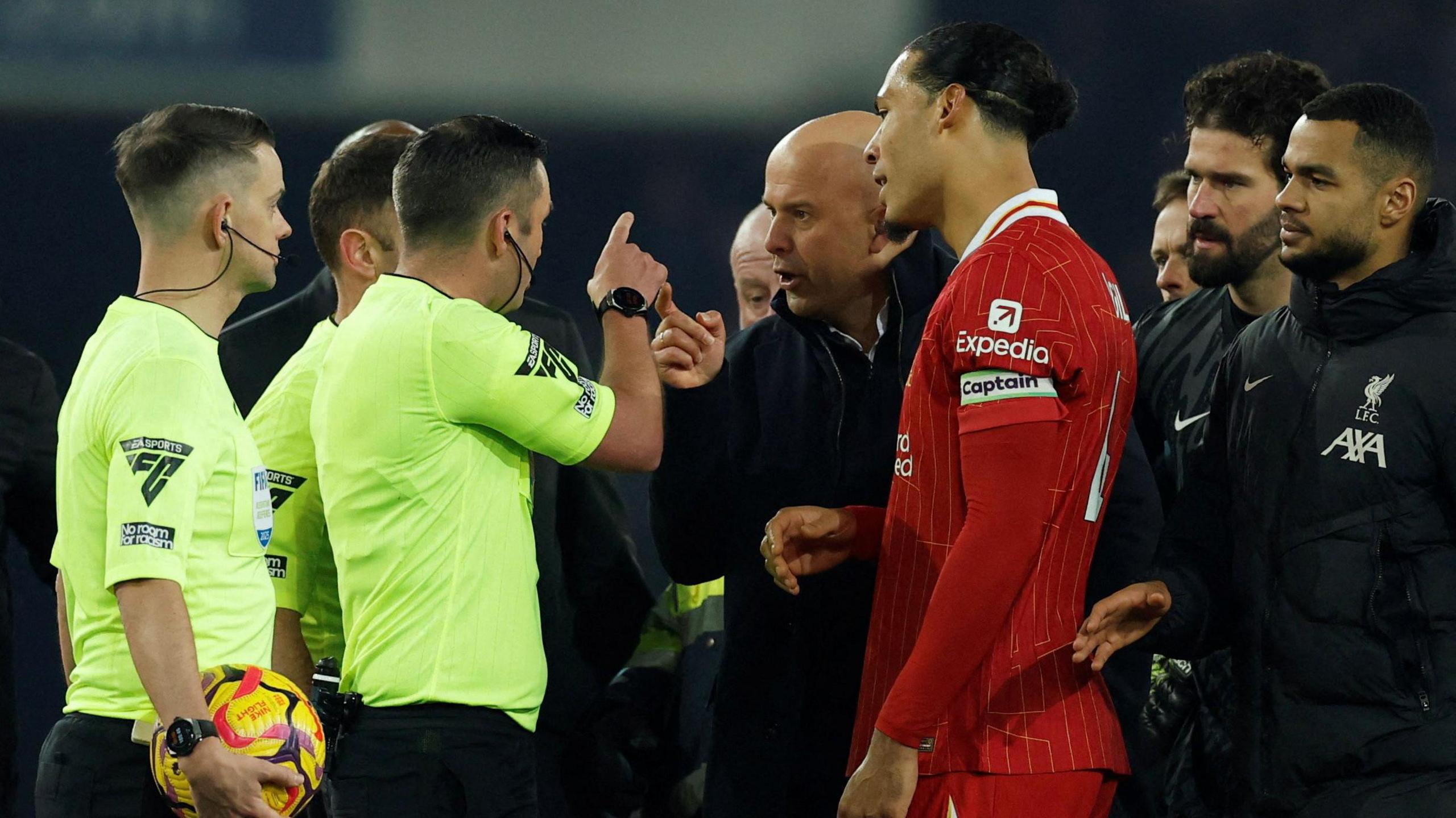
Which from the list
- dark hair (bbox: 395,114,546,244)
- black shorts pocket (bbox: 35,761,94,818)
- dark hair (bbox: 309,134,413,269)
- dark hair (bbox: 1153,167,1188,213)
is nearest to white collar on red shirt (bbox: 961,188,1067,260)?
dark hair (bbox: 395,114,546,244)

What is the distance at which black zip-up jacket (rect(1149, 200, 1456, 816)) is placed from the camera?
2.10 metres

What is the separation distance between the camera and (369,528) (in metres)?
2.31

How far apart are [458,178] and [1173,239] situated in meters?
2.21

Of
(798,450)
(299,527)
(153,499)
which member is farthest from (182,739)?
(798,450)

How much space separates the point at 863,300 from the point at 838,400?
0.19m

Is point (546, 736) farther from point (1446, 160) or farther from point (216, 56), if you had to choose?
point (1446, 160)

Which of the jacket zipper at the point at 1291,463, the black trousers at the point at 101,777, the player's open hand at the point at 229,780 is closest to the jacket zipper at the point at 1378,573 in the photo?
the jacket zipper at the point at 1291,463

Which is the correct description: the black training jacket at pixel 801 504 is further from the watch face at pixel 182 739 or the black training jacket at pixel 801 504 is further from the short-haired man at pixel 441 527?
the watch face at pixel 182 739

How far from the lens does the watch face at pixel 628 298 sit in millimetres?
2512

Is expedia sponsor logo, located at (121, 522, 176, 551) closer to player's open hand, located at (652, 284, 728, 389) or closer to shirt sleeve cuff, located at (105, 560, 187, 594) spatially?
shirt sleeve cuff, located at (105, 560, 187, 594)

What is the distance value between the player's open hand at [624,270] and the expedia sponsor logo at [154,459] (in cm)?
71

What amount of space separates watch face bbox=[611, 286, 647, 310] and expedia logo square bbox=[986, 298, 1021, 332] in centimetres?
74

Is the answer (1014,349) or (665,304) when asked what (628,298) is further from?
(1014,349)

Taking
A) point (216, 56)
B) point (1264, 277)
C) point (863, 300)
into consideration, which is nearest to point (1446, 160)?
point (1264, 277)
